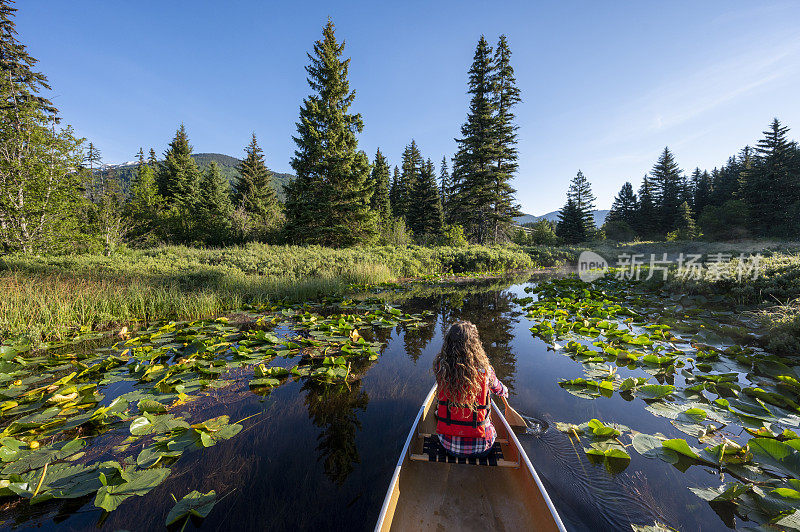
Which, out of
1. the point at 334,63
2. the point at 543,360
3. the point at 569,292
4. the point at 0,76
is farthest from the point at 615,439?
the point at 0,76

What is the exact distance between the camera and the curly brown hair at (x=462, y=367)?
8.04 ft

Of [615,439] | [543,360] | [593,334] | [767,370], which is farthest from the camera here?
[593,334]

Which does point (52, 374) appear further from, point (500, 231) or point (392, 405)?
point (500, 231)

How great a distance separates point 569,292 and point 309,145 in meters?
16.1

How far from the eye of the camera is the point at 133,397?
136 inches

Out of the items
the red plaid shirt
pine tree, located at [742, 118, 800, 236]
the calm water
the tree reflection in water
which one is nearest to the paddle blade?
the calm water

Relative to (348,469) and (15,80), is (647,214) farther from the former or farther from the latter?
(15,80)

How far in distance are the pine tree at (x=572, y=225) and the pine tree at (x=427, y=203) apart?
60.4 ft

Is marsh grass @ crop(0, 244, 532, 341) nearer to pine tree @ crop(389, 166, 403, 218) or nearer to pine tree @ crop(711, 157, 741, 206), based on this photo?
pine tree @ crop(389, 166, 403, 218)

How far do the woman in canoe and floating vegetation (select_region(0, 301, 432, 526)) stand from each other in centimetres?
202

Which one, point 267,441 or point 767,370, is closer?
point 267,441

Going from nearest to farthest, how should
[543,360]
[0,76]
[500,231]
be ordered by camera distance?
[543,360], [0,76], [500,231]

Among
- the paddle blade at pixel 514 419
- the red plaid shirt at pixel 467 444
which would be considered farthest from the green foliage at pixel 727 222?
the red plaid shirt at pixel 467 444

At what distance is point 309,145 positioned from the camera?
17219 millimetres
